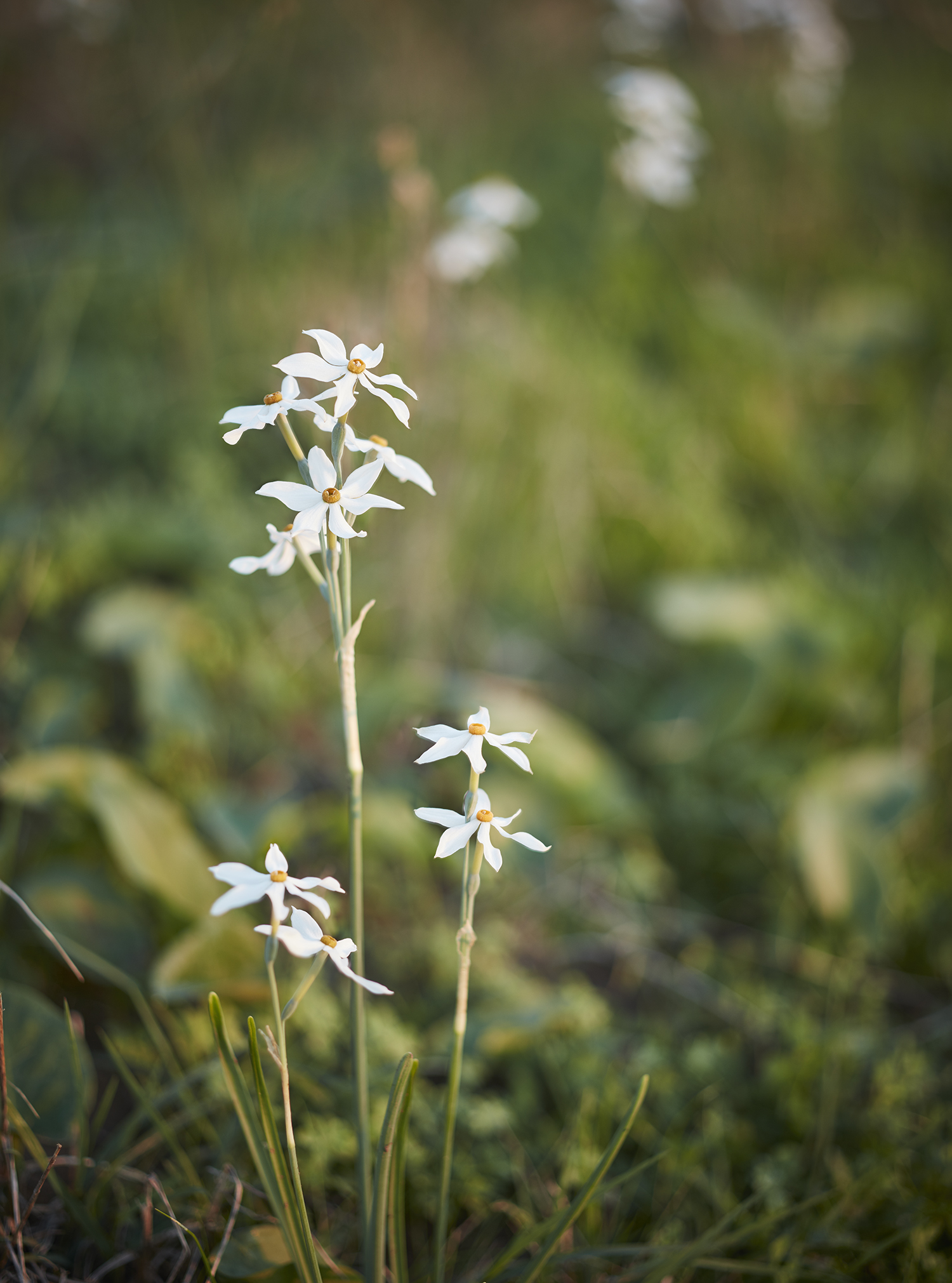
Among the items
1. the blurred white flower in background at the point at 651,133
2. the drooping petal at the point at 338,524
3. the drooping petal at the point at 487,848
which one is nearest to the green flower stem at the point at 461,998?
the drooping petal at the point at 487,848

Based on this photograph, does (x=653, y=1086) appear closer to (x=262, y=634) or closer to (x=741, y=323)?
(x=262, y=634)

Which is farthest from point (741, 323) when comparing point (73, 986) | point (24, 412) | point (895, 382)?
point (73, 986)

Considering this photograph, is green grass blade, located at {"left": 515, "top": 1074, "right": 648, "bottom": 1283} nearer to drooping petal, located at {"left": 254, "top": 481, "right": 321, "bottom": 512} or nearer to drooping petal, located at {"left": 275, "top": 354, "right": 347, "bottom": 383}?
drooping petal, located at {"left": 254, "top": 481, "right": 321, "bottom": 512}

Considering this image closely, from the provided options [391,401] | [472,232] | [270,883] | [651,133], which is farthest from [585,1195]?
[651,133]

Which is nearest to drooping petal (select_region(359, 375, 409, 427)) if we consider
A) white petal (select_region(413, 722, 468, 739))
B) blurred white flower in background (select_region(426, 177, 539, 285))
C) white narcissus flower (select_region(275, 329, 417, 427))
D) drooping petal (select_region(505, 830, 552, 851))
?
white narcissus flower (select_region(275, 329, 417, 427))

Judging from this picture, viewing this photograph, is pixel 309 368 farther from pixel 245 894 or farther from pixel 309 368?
pixel 245 894

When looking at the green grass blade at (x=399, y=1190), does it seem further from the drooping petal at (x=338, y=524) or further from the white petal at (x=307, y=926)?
the drooping petal at (x=338, y=524)

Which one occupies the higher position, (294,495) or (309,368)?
(309,368)
